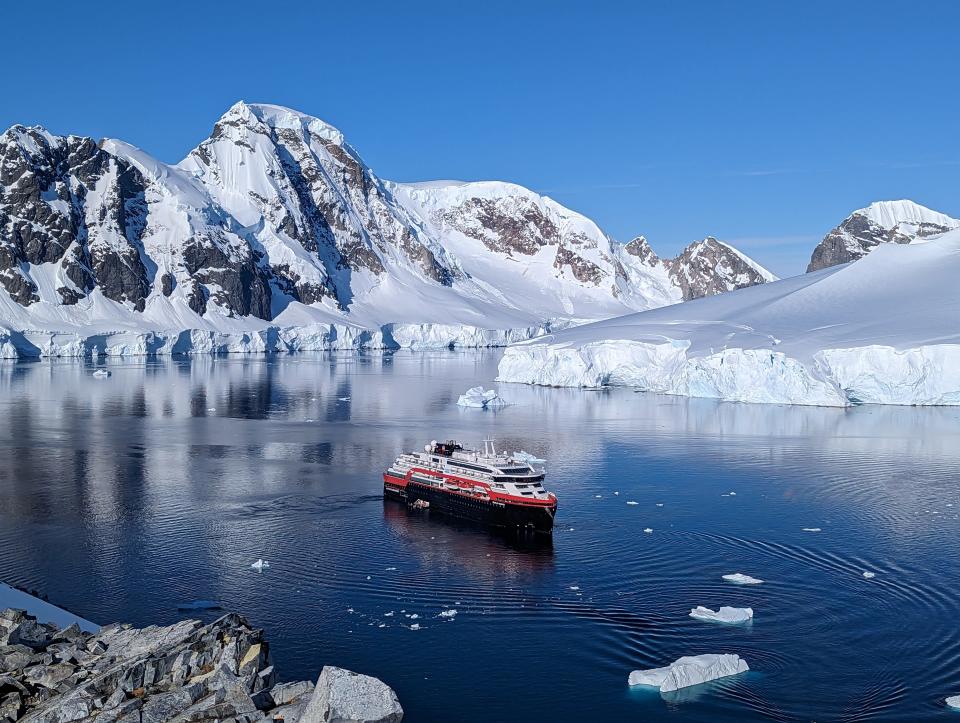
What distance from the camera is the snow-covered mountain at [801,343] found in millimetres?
73000

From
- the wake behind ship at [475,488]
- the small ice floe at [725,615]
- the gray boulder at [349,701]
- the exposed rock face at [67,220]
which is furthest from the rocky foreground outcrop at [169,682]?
the exposed rock face at [67,220]

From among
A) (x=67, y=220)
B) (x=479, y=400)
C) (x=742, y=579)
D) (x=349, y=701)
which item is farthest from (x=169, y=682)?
Result: (x=67, y=220)

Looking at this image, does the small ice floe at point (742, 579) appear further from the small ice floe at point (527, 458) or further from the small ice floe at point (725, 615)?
the small ice floe at point (527, 458)

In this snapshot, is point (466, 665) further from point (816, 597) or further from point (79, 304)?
point (79, 304)

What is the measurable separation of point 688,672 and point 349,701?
834cm

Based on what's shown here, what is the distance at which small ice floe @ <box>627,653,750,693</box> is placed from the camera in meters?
22.2

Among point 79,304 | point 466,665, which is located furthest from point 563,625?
point 79,304

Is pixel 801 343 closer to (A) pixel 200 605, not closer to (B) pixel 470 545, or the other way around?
(B) pixel 470 545

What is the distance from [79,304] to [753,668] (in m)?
160

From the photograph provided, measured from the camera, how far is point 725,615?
2628 cm

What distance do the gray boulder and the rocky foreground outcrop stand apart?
2cm

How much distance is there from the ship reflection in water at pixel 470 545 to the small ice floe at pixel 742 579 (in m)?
5.64

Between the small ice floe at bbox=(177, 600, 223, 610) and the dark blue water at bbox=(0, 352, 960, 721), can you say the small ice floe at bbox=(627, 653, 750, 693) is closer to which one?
the dark blue water at bbox=(0, 352, 960, 721)

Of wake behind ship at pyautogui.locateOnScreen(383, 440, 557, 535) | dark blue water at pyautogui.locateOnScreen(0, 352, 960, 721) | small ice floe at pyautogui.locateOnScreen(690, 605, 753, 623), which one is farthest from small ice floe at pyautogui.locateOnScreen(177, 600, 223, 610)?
small ice floe at pyautogui.locateOnScreen(690, 605, 753, 623)
